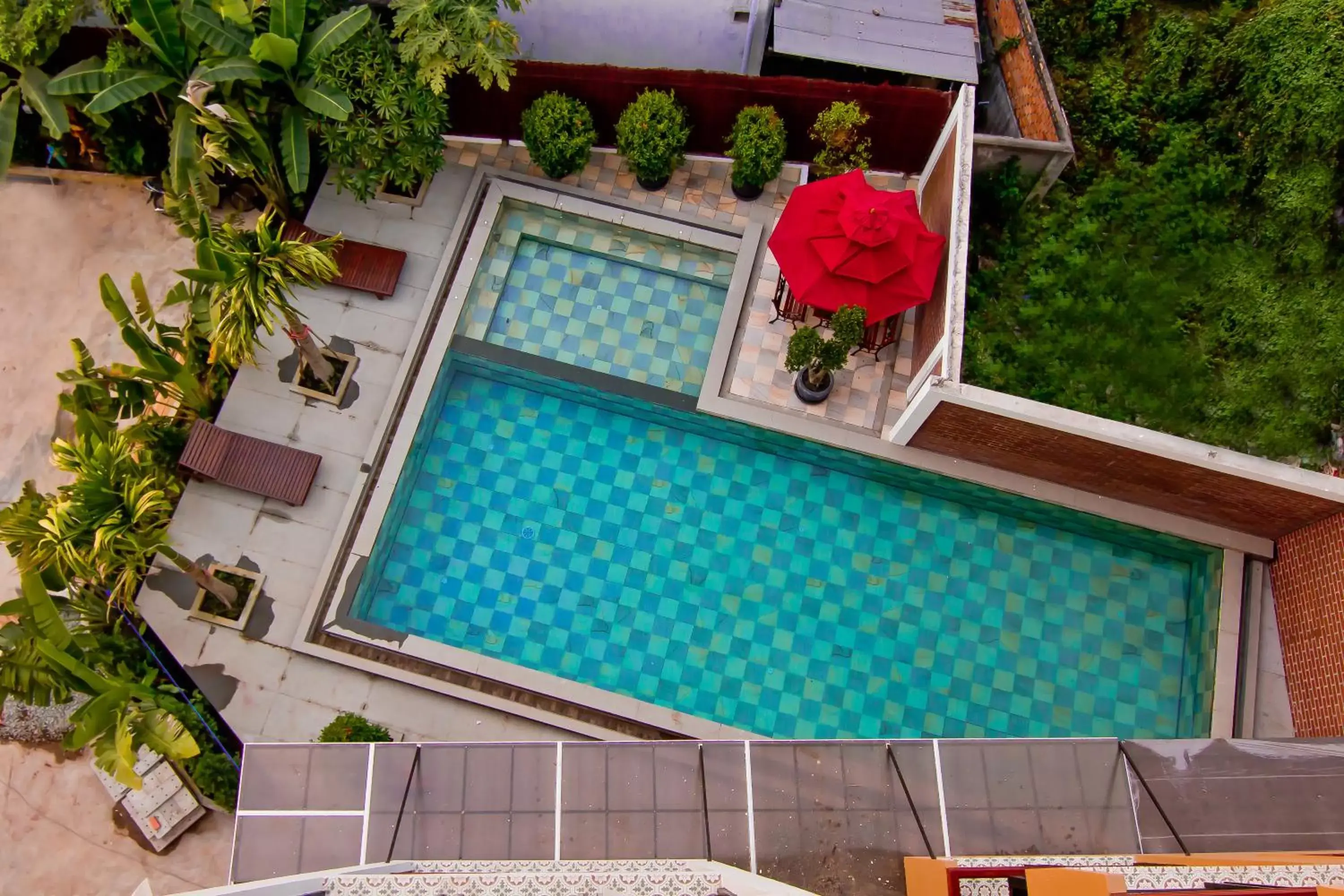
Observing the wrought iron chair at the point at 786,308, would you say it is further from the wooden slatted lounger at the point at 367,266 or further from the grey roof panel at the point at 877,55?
the wooden slatted lounger at the point at 367,266

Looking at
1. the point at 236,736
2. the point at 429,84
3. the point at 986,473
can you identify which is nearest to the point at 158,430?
the point at 236,736

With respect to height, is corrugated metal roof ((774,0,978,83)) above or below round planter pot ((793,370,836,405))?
above

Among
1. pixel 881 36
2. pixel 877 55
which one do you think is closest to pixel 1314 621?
pixel 877 55

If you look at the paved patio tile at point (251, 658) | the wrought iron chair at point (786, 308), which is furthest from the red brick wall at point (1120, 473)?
the paved patio tile at point (251, 658)

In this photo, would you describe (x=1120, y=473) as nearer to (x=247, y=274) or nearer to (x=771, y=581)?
(x=771, y=581)

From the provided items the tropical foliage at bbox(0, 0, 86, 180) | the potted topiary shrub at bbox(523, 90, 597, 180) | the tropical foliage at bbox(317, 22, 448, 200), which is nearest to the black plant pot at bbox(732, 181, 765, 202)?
the potted topiary shrub at bbox(523, 90, 597, 180)

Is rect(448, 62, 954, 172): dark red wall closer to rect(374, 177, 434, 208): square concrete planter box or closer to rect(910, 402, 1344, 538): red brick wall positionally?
rect(374, 177, 434, 208): square concrete planter box

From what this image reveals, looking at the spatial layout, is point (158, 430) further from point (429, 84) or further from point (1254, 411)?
point (1254, 411)
